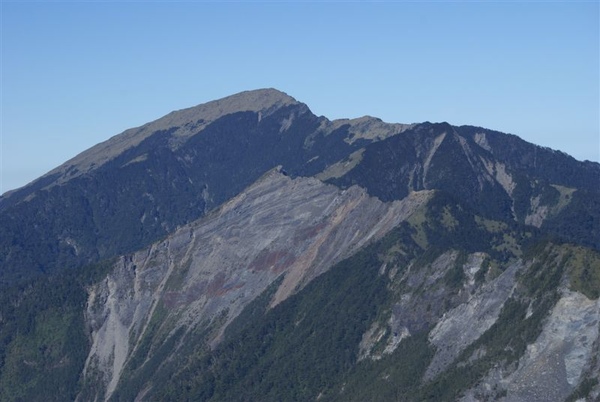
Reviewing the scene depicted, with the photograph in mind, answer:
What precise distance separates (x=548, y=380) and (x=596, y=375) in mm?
9402

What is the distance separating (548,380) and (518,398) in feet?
18.3

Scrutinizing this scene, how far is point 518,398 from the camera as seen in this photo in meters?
200

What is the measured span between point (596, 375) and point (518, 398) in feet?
45.5

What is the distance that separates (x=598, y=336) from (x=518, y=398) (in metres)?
16.2

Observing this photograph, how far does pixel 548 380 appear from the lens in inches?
7849

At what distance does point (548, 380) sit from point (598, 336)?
420 inches

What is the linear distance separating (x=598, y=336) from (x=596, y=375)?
898cm

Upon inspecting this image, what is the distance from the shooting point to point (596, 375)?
631 ft

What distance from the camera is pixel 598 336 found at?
199375 millimetres
